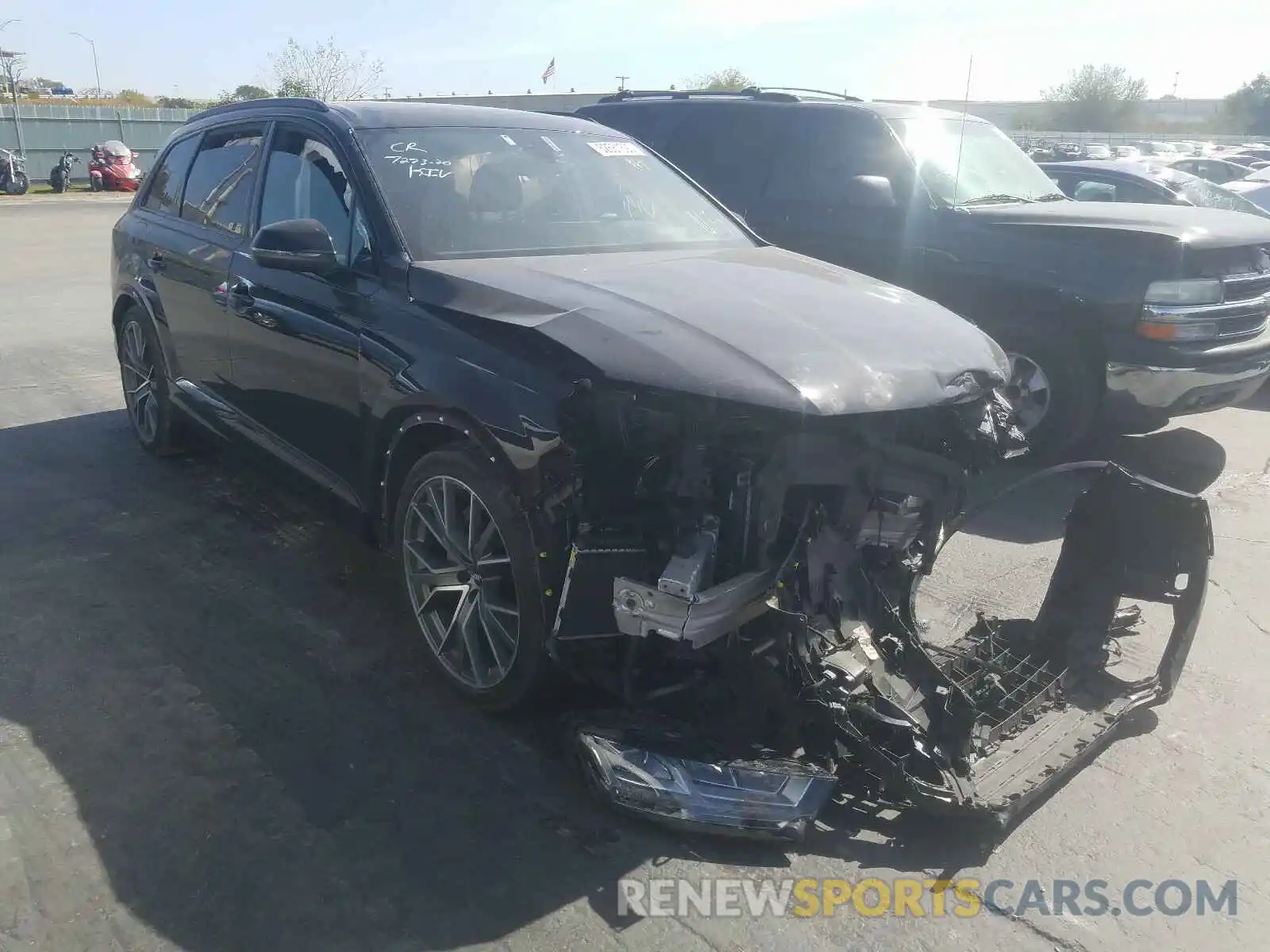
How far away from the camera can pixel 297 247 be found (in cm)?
400

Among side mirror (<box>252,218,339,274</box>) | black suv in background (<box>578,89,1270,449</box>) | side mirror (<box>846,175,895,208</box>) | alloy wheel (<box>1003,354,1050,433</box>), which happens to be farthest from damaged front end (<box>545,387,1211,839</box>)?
side mirror (<box>846,175,895,208</box>)

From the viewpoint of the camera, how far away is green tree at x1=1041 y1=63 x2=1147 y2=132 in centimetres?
5147

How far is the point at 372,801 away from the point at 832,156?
18.7 feet

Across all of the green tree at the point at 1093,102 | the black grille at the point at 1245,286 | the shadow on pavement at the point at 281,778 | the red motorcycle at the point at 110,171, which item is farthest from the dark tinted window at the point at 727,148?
the green tree at the point at 1093,102

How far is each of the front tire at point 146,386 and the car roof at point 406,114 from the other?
1.44 m

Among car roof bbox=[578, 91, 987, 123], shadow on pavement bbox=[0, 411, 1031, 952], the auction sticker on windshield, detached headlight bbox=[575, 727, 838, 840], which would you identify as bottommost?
shadow on pavement bbox=[0, 411, 1031, 952]

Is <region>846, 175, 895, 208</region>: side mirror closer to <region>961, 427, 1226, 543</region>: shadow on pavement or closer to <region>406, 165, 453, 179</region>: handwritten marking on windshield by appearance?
<region>961, 427, 1226, 543</region>: shadow on pavement

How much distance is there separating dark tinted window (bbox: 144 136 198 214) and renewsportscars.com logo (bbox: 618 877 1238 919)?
457 centimetres

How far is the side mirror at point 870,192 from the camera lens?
21.8 feet

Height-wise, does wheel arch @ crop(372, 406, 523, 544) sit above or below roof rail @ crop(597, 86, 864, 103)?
below

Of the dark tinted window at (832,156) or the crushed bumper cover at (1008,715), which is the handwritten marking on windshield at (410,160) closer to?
the crushed bumper cover at (1008,715)

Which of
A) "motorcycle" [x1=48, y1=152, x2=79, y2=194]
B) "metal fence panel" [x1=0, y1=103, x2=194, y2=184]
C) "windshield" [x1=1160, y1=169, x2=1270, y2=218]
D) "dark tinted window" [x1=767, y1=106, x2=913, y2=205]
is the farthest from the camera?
"metal fence panel" [x1=0, y1=103, x2=194, y2=184]

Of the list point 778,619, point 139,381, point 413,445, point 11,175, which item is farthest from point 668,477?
point 11,175

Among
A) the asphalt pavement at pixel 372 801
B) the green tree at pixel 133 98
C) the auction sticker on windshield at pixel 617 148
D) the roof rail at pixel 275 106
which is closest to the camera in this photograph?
the asphalt pavement at pixel 372 801
